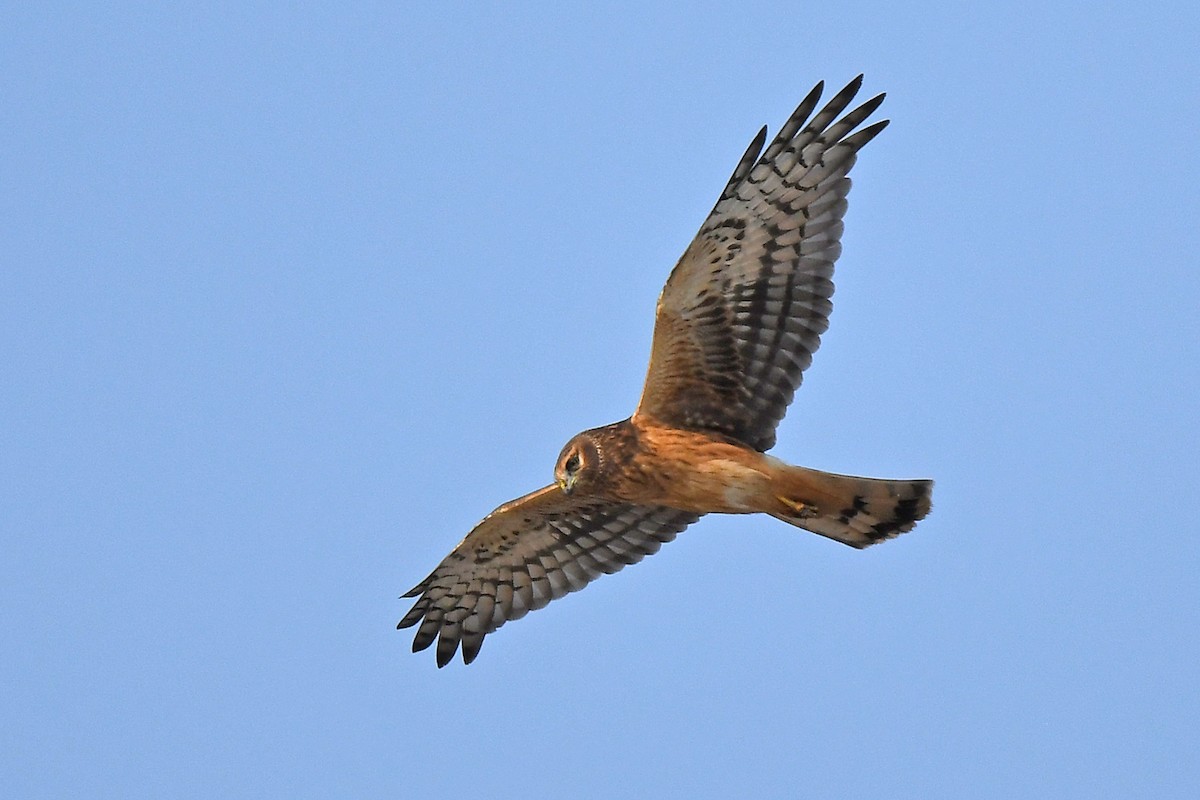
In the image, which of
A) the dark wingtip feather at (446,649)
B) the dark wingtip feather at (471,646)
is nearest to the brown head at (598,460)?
the dark wingtip feather at (471,646)

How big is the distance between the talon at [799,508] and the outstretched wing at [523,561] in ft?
3.29

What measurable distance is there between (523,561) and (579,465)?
1.44 meters

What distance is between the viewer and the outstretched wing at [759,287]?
29.7 feet

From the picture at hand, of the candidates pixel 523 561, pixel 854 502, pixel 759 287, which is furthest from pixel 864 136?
pixel 523 561

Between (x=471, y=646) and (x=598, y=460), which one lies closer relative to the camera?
(x=598, y=460)

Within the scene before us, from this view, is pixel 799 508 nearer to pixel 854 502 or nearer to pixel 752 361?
pixel 854 502

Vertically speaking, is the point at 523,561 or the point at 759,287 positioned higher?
the point at 759,287

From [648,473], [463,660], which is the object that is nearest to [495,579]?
[463,660]

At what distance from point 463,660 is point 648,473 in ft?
6.97

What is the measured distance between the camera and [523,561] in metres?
10.6

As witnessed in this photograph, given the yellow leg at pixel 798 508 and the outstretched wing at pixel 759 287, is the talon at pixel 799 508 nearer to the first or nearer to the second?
the yellow leg at pixel 798 508

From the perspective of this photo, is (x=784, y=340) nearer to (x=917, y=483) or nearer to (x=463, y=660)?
(x=917, y=483)

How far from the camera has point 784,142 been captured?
9.06 m

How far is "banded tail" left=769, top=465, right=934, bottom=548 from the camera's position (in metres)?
9.32
